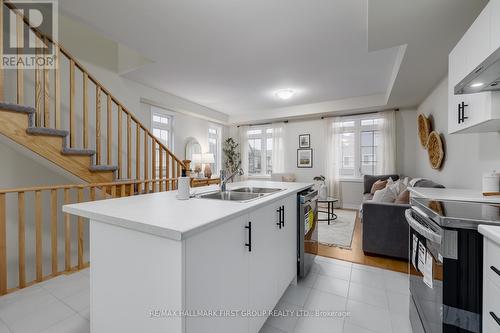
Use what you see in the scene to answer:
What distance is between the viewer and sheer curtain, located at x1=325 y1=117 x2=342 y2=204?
5.62 m

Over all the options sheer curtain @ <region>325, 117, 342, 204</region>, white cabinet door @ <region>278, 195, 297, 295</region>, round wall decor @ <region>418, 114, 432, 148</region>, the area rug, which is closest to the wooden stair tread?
white cabinet door @ <region>278, 195, 297, 295</region>

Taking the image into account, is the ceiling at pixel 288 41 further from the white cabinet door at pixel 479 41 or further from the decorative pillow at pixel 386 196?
the decorative pillow at pixel 386 196

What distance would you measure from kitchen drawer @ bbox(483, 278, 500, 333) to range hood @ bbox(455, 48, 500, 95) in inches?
40.6

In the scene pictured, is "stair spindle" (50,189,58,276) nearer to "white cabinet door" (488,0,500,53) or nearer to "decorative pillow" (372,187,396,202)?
"white cabinet door" (488,0,500,53)

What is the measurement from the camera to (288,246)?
6.36 feet

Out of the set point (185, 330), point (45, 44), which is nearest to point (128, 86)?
point (45, 44)

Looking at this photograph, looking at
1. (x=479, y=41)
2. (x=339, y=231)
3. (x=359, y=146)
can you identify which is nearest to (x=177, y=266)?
(x=479, y=41)

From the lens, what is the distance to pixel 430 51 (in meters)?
2.43

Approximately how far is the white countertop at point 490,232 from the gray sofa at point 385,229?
1.90 meters

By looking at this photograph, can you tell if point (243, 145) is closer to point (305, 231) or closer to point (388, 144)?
point (388, 144)

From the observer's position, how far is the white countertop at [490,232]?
2.68ft

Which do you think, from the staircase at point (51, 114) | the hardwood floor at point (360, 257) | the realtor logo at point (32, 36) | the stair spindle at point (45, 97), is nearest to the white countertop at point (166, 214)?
the staircase at point (51, 114)

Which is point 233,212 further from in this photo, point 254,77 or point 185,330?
point 254,77

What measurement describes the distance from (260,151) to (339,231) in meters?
3.73
